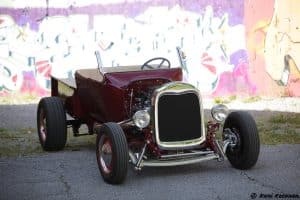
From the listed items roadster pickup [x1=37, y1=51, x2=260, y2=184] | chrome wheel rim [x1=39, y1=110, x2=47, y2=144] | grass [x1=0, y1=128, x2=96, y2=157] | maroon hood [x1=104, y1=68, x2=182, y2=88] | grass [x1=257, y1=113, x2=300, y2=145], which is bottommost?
grass [x1=0, y1=128, x2=96, y2=157]

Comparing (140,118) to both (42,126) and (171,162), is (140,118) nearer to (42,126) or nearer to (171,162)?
(171,162)

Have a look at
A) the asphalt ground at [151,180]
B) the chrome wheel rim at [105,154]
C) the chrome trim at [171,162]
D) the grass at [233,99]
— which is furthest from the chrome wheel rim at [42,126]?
the grass at [233,99]

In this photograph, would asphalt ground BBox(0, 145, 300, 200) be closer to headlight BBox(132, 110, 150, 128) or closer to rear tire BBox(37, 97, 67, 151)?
rear tire BBox(37, 97, 67, 151)

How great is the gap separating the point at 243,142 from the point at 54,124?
2.80m

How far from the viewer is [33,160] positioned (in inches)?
322

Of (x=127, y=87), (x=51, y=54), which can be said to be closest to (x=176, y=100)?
(x=127, y=87)

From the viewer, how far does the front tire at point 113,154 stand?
21.5ft

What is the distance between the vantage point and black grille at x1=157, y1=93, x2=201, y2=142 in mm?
6988

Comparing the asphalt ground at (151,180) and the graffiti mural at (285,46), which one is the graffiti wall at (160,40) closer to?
the graffiti mural at (285,46)

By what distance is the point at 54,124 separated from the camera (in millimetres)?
8453

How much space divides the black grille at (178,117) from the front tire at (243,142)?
1.82 ft

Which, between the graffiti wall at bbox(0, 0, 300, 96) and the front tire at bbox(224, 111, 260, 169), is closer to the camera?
the front tire at bbox(224, 111, 260, 169)

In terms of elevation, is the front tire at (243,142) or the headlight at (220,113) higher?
the headlight at (220,113)

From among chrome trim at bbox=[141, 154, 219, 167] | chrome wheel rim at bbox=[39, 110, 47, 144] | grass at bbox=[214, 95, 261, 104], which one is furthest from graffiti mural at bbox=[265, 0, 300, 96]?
chrome trim at bbox=[141, 154, 219, 167]
